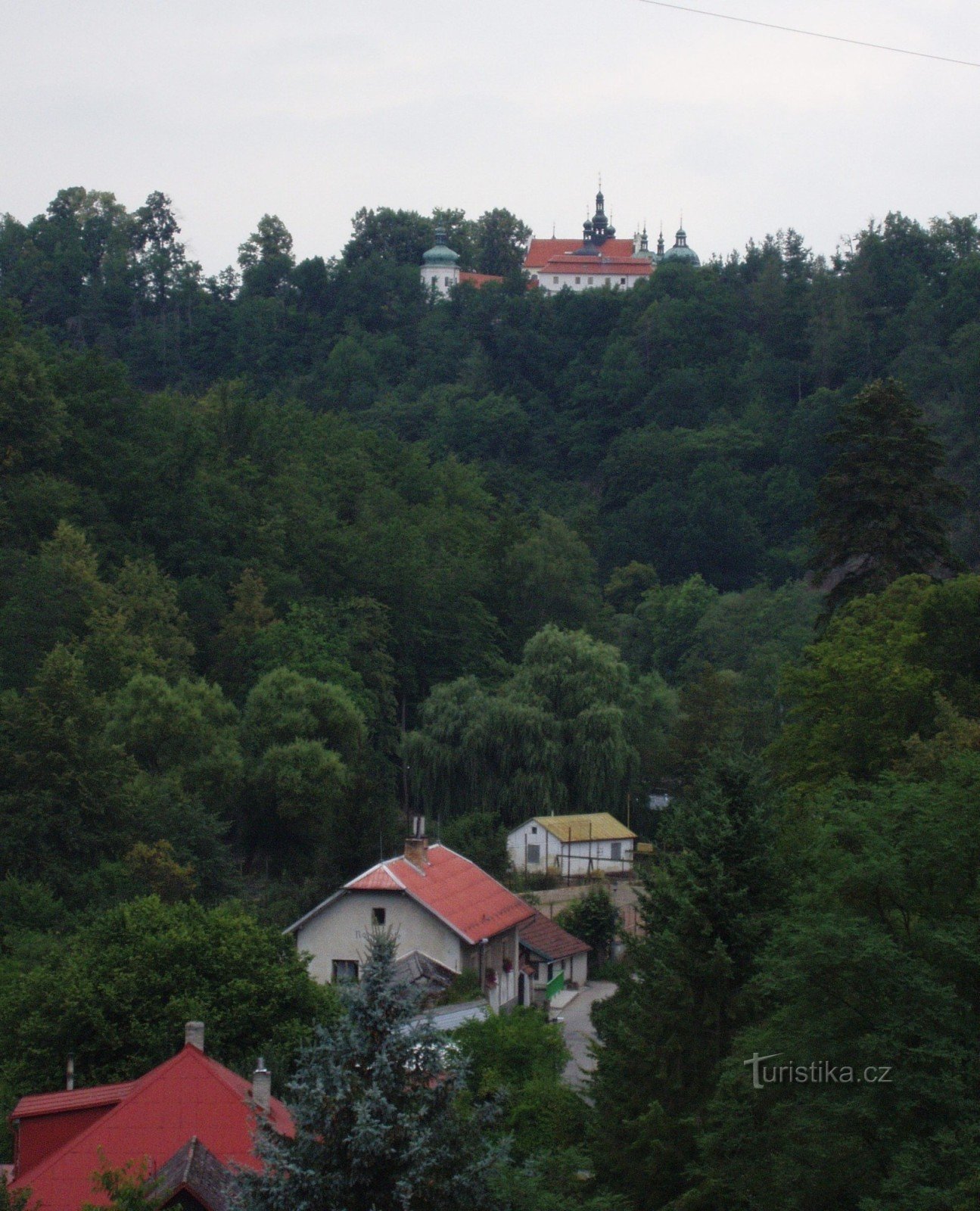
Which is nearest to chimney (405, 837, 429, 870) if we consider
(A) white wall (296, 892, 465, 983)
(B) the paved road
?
(A) white wall (296, 892, 465, 983)

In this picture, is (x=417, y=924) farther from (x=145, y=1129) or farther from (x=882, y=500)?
(x=145, y=1129)

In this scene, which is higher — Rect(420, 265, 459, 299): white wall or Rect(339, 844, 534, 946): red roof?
Rect(420, 265, 459, 299): white wall

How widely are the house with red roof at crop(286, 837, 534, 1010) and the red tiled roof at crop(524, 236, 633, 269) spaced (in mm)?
114237

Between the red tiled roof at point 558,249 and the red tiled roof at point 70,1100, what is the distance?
420 feet

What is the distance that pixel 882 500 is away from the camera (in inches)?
1334

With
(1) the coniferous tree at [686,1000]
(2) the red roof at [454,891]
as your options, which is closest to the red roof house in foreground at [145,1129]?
(1) the coniferous tree at [686,1000]

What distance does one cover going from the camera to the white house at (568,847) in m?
51.2

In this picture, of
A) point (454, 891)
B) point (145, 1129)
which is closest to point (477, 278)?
point (454, 891)

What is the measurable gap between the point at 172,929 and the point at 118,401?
50867 millimetres

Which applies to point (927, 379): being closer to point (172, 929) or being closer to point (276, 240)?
point (276, 240)

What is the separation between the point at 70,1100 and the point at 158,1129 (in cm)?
200

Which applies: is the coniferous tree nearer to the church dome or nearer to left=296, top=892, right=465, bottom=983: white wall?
left=296, top=892, right=465, bottom=983: white wall

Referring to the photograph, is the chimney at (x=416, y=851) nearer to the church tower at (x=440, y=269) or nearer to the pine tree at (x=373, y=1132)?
the pine tree at (x=373, y=1132)

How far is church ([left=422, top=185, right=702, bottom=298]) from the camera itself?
13625 centimetres
